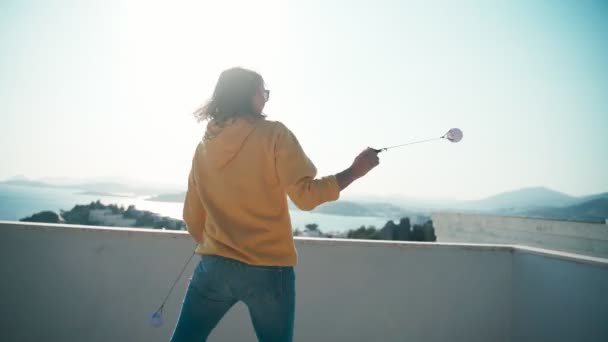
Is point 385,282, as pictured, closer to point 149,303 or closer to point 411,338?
point 411,338

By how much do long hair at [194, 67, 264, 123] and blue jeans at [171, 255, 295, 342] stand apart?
37cm

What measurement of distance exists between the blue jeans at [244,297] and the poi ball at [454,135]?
767 millimetres

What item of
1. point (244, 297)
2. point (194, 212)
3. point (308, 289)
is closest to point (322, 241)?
point (308, 289)

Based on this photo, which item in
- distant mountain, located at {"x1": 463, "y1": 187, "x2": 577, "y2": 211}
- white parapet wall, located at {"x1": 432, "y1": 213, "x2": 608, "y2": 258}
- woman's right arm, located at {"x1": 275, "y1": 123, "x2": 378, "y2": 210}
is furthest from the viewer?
distant mountain, located at {"x1": 463, "y1": 187, "x2": 577, "y2": 211}

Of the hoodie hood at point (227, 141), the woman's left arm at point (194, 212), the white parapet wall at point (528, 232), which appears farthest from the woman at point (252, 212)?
the white parapet wall at point (528, 232)

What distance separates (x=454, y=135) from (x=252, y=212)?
82 centimetres

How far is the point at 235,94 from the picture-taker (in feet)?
3.40

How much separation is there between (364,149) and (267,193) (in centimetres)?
27

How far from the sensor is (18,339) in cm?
212

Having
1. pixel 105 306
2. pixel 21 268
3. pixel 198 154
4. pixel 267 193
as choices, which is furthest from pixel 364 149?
pixel 21 268

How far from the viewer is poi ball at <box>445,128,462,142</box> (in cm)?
138

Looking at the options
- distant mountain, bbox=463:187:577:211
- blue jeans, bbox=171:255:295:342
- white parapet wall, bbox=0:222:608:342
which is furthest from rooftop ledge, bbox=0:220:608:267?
distant mountain, bbox=463:187:577:211

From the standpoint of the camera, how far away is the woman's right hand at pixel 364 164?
3.21 ft

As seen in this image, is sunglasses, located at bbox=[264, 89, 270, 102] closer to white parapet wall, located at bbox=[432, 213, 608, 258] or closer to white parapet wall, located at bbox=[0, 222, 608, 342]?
white parapet wall, located at bbox=[0, 222, 608, 342]
